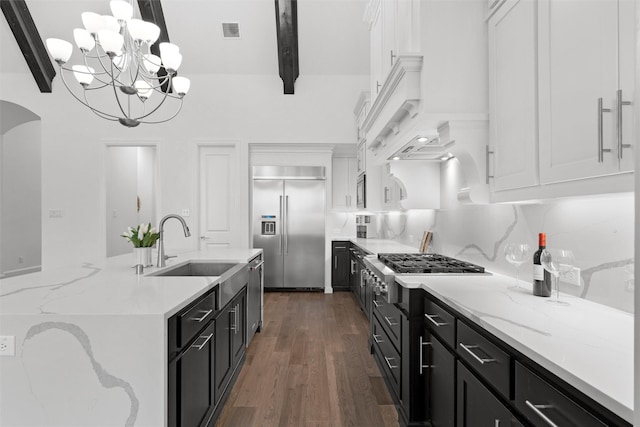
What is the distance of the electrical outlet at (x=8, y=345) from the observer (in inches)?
49.3

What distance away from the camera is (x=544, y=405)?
3.04 feet

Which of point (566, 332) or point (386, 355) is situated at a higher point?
point (566, 332)

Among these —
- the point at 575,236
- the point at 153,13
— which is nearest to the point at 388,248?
the point at 575,236

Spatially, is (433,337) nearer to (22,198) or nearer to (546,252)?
(546,252)

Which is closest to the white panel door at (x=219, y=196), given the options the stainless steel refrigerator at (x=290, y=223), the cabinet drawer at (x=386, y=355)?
the stainless steel refrigerator at (x=290, y=223)

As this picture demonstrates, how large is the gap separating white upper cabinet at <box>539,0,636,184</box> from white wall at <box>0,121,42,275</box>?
27.1 ft

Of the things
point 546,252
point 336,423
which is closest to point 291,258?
point 336,423

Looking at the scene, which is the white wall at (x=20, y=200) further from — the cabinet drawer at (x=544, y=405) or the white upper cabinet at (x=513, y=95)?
the cabinet drawer at (x=544, y=405)

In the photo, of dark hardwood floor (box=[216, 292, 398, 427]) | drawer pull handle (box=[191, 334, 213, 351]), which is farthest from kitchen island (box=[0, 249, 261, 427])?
dark hardwood floor (box=[216, 292, 398, 427])

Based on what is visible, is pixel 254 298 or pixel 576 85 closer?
pixel 576 85

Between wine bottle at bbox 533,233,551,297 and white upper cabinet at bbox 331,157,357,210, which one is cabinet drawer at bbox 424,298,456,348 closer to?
wine bottle at bbox 533,233,551,297

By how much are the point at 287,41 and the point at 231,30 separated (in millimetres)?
778

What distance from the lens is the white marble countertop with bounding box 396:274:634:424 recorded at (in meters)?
0.77

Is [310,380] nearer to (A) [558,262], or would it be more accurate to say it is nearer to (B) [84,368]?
(B) [84,368]
